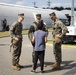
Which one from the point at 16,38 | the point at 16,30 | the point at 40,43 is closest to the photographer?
the point at 40,43

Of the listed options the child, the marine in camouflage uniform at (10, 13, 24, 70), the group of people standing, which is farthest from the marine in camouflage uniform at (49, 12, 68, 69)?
the marine in camouflage uniform at (10, 13, 24, 70)

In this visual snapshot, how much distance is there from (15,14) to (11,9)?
1.63 metres

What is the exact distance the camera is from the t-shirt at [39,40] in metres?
9.27

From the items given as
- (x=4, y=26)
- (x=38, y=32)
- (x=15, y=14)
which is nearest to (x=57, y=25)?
(x=38, y=32)

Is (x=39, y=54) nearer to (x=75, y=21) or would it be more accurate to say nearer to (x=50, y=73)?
(x=50, y=73)

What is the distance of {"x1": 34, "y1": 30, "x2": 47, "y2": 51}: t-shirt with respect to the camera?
9.27m

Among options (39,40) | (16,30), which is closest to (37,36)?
(39,40)

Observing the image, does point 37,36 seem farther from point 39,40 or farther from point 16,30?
point 16,30

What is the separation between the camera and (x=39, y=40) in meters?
9.28

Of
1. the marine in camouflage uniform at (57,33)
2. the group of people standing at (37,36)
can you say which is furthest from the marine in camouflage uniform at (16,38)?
the marine in camouflage uniform at (57,33)

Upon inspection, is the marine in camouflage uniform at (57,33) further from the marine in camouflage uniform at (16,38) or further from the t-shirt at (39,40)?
the marine in camouflage uniform at (16,38)

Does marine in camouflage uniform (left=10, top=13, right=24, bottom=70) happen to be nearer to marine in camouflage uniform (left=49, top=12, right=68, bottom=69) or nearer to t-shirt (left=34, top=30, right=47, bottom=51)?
t-shirt (left=34, top=30, right=47, bottom=51)

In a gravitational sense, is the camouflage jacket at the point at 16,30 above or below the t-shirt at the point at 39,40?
above

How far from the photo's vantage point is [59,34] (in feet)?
32.8
